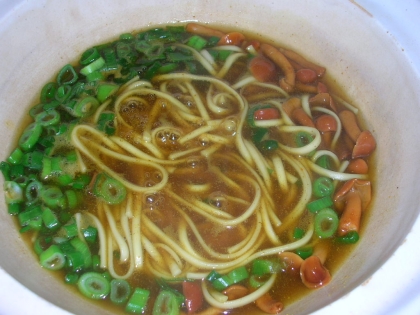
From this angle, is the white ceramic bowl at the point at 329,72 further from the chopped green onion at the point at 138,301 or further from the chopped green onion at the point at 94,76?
the chopped green onion at the point at 94,76

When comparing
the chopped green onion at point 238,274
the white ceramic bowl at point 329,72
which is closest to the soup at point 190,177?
the chopped green onion at point 238,274

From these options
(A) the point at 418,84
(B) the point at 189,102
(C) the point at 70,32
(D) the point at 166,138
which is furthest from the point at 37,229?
(A) the point at 418,84

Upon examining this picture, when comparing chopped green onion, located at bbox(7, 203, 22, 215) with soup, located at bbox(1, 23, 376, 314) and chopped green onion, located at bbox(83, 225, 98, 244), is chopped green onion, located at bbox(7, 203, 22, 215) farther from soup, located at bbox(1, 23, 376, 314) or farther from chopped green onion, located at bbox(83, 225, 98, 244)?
chopped green onion, located at bbox(83, 225, 98, 244)

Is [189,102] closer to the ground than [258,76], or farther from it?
closer to the ground

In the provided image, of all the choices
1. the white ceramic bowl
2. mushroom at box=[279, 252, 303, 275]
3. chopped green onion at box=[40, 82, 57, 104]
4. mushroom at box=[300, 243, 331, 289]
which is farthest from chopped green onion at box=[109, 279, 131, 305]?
chopped green onion at box=[40, 82, 57, 104]

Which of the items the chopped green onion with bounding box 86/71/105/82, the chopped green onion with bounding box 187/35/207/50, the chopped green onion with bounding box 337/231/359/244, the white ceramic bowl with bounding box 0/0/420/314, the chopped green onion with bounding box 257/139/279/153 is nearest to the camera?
the white ceramic bowl with bounding box 0/0/420/314

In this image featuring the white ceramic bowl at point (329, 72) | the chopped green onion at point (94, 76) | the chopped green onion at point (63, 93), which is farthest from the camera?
the chopped green onion at point (94, 76)

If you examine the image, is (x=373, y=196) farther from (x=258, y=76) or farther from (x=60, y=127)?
(x=60, y=127)
